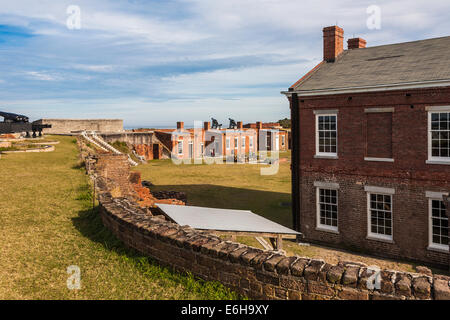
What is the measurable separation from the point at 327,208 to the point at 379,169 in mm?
3225

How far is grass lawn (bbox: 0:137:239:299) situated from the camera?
6156 millimetres

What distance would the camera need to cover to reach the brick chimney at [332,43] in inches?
850

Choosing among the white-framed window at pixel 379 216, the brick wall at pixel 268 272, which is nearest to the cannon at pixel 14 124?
the white-framed window at pixel 379 216

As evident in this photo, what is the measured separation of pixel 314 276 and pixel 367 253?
502 inches

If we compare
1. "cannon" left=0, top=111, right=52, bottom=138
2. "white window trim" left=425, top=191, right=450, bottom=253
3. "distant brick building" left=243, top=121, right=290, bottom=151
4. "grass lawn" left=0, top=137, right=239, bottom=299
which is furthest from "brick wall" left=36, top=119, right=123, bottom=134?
"white window trim" left=425, top=191, right=450, bottom=253

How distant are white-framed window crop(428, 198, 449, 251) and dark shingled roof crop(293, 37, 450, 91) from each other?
16.5 feet

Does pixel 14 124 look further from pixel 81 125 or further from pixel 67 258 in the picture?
pixel 67 258

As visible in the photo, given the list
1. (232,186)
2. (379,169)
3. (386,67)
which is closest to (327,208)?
(379,169)

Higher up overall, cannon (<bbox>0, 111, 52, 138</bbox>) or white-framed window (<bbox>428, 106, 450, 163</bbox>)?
cannon (<bbox>0, 111, 52, 138</bbox>)

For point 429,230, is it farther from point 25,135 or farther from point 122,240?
point 25,135

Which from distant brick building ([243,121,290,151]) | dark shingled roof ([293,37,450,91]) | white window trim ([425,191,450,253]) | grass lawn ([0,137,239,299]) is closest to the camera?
grass lawn ([0,137,239,299])

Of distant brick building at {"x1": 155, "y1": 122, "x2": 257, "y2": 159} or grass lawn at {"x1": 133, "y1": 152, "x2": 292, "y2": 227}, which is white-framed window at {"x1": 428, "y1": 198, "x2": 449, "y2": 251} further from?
distant brick building at {"x1": 155, "y1": 122, "x2": 257, "y2": 159}

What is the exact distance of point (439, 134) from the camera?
14.8m
